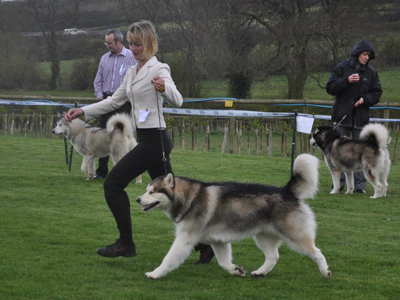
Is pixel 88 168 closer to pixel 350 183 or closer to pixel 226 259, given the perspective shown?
pixel 350 183

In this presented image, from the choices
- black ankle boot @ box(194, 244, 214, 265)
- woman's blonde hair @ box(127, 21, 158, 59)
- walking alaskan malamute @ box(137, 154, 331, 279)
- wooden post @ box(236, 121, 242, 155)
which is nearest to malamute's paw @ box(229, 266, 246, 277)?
walking alaskan malamute @ box(137, 154, 331, 279)

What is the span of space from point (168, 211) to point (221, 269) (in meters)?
0.84

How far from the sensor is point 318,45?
2198 cm

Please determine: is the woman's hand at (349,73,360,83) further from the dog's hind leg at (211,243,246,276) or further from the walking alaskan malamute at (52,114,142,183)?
the dog's hind leg at (211,243,246,276)

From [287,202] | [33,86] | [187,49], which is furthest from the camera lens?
[33,86]

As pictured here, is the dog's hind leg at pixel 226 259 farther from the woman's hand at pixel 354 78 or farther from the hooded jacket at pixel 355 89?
the hooded jacket at pixel 355 89

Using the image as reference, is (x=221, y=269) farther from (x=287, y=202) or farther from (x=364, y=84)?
(x=364, y=84)

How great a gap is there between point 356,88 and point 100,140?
14.9 feet

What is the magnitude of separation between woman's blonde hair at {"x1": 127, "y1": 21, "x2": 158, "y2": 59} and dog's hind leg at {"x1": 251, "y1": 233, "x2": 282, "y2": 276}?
1.79 m

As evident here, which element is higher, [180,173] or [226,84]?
[226,84]

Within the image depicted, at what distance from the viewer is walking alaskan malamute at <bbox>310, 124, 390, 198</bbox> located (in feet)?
27.5

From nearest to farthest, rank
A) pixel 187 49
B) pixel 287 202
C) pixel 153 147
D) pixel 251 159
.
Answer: pixel 287 202, pixel 153 147, pixel 251 159, pixel 187 49

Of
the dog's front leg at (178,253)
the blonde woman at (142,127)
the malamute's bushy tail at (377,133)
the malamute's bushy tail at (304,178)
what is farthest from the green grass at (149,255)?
the malamute's bushy tail at (377,133)

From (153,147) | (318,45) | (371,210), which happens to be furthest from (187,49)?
(153,147)
